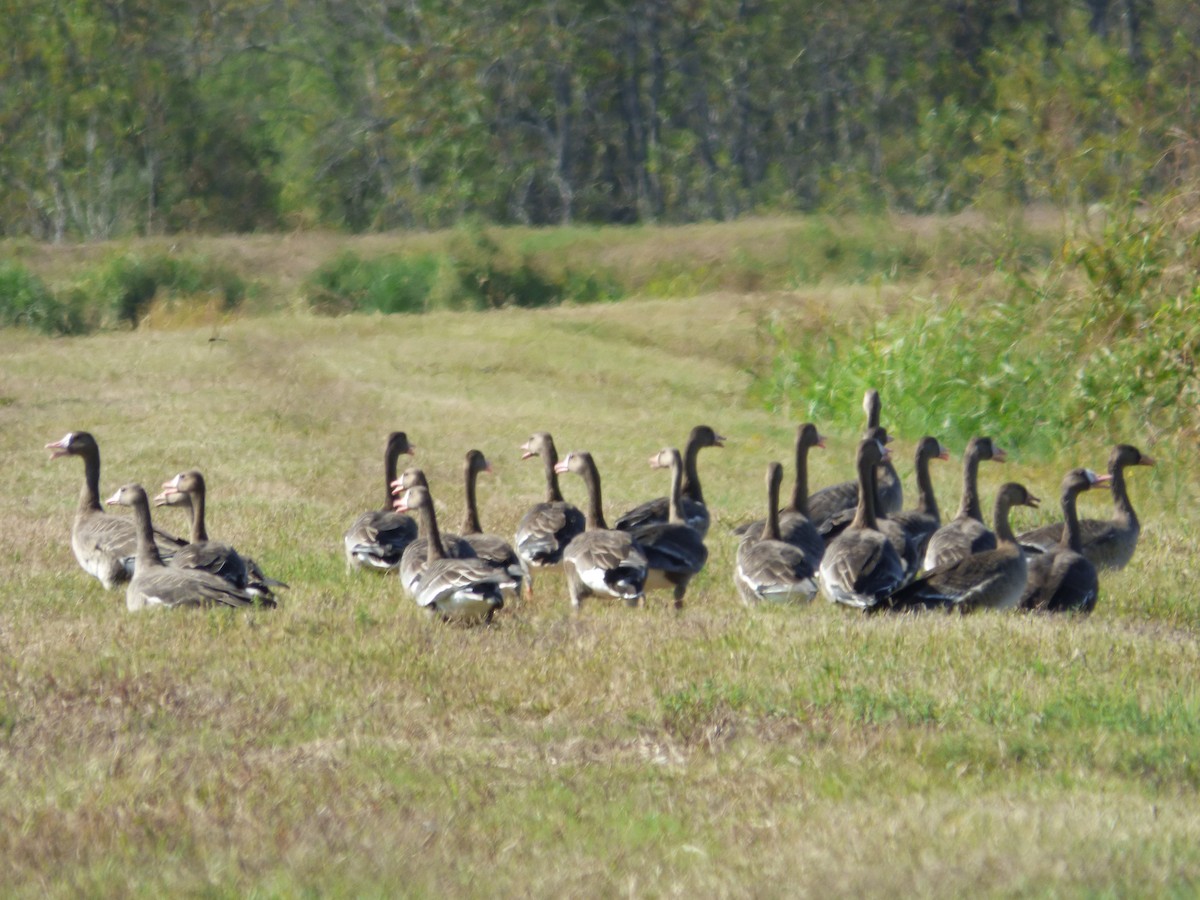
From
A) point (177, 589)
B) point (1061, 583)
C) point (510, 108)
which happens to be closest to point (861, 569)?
point (1061, 583)

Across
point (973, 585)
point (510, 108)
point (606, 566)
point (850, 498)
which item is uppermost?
point (510, 108)

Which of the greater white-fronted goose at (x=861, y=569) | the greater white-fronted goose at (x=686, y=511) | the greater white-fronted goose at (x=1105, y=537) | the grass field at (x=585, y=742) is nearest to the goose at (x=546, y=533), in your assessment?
the grass field at (x=585, y=742)

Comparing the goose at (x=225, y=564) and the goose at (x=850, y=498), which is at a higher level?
the goose at (x=225, y=564)

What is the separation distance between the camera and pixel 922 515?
12914 mm

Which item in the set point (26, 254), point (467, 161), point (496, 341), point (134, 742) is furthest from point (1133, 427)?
point (467, 161)

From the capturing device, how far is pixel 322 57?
203ft

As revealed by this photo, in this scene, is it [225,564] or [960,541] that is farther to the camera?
[960,541]

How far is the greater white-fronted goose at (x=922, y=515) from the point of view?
12.5 m

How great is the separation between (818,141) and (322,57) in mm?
18975

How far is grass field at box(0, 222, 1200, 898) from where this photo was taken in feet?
17.5

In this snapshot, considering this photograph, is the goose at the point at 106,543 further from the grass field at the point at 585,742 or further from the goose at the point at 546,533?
the goose at the point at 546,533

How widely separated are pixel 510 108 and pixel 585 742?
55063mm

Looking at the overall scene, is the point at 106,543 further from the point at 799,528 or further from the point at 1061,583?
the point at 1061,583

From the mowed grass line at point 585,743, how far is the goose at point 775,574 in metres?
0.23
